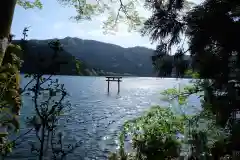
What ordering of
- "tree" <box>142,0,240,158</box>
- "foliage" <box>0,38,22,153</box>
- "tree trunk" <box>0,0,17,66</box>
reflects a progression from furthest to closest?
1. "tree" <box>142,0,240,158</box>
2. "foliage" <box>0,38,22,153</box>
3. "tree trunk" <box>0,0,17,66</box>

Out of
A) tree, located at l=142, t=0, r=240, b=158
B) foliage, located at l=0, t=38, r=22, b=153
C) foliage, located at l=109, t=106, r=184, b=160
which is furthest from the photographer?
foliage, located at l=109, t=106, r=184, b=160

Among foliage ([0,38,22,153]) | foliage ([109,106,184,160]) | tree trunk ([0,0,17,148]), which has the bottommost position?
foliage ([109,106,184,160])

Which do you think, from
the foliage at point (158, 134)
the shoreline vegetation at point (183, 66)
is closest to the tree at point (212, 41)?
the shoreline vegetation at point (183, 66)

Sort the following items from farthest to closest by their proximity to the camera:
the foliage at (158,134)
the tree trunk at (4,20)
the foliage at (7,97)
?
the foliage at (158,134) < the foliage at (7,97) < the tree trunk at (4,20)

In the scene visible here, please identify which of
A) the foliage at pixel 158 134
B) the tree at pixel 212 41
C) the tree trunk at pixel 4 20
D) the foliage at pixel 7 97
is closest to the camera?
the tree trunk at pixel 4 20

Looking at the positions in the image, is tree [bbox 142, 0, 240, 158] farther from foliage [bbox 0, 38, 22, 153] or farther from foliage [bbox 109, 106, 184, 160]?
foliage [bbox 109, 106, 184, 160]

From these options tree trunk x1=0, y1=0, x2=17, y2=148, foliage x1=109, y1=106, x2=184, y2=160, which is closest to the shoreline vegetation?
tree trunk x1=0, y1=0, x2=17, y2=148

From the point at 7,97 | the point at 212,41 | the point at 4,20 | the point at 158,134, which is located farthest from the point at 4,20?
the point at 158,134

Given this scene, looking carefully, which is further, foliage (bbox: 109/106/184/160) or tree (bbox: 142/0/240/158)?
foliage (bbox: 109/106/184/160)

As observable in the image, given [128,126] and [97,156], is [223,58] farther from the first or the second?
[97,156]

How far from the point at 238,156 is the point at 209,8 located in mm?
2304

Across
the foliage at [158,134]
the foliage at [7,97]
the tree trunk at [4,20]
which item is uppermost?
the tree trunk at [4,20]

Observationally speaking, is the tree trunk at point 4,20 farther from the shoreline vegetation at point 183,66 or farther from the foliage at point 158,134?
the foliage at point 158,134

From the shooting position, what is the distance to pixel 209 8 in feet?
13.3
